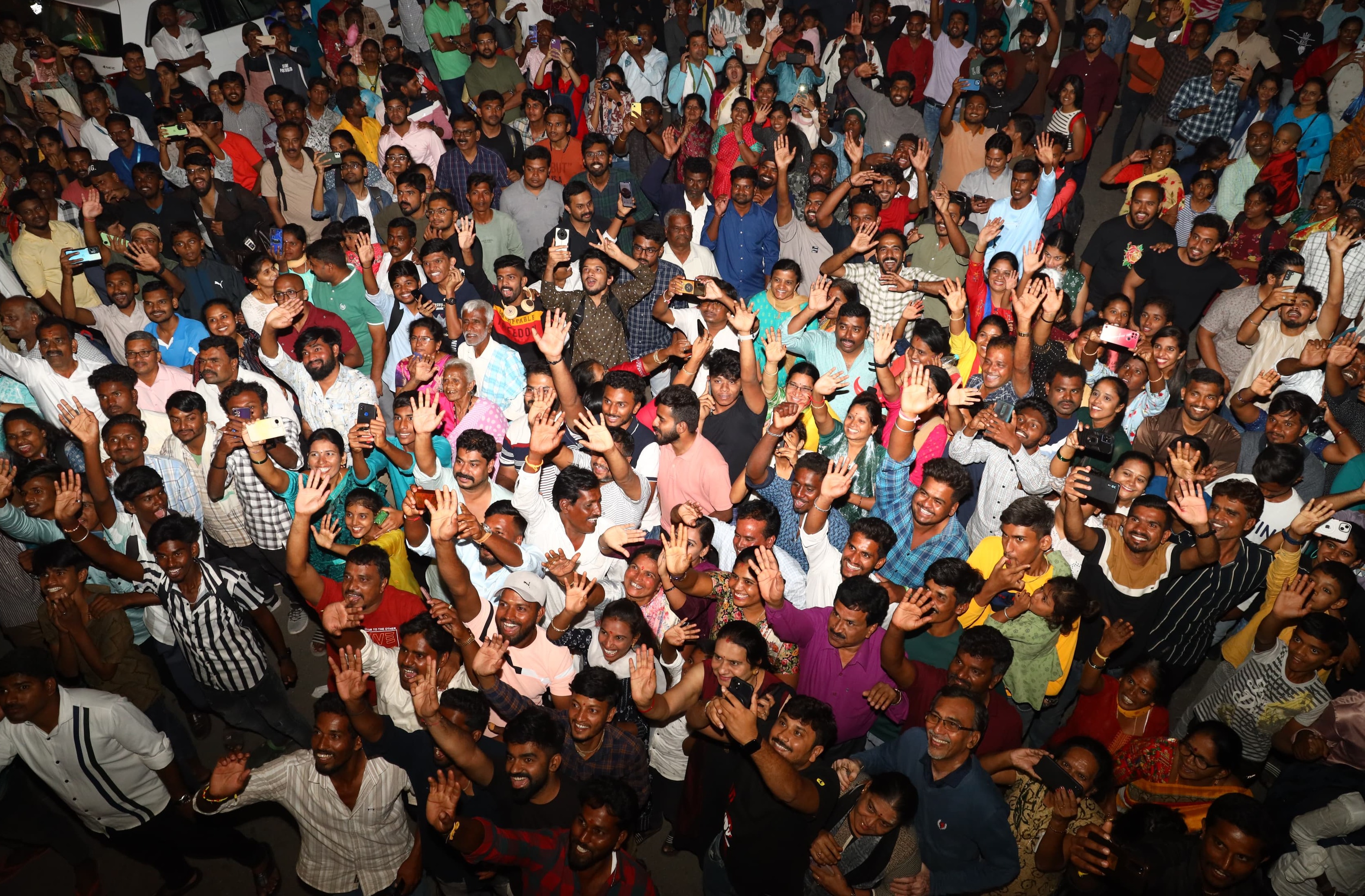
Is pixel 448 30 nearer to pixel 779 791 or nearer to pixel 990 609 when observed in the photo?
pixel 990 609

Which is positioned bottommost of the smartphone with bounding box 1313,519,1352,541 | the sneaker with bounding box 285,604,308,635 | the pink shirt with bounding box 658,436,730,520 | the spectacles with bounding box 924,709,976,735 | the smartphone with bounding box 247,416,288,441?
the sneaker with bounding box 285,604,308,635

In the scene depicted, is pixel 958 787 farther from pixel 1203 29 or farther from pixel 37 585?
pixel 1203 29

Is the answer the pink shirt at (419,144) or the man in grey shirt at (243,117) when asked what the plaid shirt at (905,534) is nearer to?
the pink shirt at (419,144)

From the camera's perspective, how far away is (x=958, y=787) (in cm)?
329

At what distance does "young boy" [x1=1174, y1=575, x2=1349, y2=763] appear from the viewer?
12.4 ft

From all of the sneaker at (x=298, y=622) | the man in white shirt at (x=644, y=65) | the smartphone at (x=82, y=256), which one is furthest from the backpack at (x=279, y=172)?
the sneaker at (x=298, y=622)

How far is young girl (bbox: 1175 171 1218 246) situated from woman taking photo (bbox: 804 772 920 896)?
580cm

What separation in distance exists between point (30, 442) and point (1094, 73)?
9.90m

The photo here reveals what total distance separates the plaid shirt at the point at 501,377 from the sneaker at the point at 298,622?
203 centimetres

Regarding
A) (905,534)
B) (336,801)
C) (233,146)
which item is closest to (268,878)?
(336,801)

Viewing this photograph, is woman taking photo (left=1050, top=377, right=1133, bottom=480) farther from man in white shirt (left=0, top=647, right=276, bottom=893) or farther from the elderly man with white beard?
man in white shirt (left=0, top=647, right=276, bottom=893)

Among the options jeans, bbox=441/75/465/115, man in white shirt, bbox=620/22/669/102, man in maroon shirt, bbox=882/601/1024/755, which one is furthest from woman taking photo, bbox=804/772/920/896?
jeans, bbox=441/75/465/115

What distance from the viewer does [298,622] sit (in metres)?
5.78

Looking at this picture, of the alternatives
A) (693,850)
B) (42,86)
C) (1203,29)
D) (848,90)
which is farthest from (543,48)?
(693,850)
